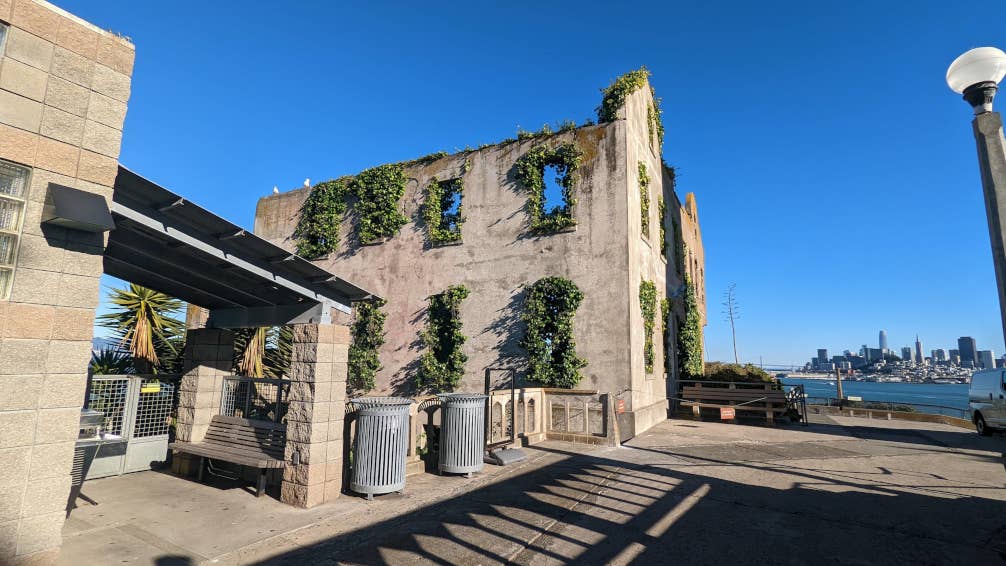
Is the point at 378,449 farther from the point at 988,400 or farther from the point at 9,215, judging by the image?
the point at 988,400

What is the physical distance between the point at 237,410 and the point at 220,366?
0.93 metres

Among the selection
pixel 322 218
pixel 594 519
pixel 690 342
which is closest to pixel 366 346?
pixel 322 218

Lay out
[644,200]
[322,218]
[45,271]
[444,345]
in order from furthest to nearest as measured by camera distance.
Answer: [322,218] < [644,200] < [444,345] < [45,271]

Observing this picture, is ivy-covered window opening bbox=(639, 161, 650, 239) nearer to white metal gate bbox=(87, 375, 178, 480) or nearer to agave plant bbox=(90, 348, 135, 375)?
white metal gate bbox=(87, 375, 178, 480)

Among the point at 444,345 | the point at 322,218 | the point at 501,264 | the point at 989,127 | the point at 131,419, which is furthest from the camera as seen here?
the point at 322,218

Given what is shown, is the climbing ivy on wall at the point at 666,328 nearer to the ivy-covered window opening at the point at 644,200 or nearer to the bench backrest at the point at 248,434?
the ivy-covered window opening at the point at 644,200

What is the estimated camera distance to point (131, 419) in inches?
338

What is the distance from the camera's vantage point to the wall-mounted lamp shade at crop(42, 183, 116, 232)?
4668 millimetres

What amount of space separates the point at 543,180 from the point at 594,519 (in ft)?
38.8

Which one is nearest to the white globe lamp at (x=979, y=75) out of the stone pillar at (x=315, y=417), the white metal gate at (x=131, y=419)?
the stone pillar at (x=315, y=417)

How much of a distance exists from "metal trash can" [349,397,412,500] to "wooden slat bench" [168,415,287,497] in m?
1.10

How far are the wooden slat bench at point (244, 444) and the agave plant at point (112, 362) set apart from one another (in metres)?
5.40

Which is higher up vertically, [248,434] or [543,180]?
[543,180]

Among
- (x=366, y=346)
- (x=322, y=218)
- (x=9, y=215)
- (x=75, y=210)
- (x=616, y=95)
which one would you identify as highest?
(x=616, y=95)
